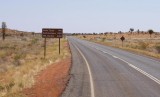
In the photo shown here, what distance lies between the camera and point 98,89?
616 inches

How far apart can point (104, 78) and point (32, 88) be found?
4.47 meters

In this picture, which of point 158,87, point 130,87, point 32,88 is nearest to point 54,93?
point 32,88

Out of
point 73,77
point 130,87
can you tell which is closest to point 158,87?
point 130,87

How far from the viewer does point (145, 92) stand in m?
14.8

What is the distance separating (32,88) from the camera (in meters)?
16.7

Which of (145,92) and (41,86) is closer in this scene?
(145,92)

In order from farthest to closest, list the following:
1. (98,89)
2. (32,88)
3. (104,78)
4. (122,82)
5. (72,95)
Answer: (104,78), (122,82), (32,88), (98,89), (72,95)

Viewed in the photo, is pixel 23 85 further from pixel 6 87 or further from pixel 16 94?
pixel 16 94

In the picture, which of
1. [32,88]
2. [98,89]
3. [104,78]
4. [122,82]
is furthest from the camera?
[104,78]

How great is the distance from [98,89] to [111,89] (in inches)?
21.9

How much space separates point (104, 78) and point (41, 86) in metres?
3.85

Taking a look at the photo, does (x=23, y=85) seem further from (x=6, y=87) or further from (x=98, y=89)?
(x=98, y=89)

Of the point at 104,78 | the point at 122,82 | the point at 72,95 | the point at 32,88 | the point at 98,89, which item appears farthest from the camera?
the point at 104,78

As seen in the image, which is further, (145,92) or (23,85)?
(23,85)
